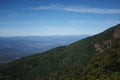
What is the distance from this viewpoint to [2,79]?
7719 cm

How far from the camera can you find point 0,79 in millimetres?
76250

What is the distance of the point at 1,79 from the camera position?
251 feet

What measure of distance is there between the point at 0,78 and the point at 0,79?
1.36 feet

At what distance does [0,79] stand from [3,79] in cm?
234

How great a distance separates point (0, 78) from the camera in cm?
7612

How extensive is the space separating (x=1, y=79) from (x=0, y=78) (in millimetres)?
602

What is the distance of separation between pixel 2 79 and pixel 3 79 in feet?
4.39

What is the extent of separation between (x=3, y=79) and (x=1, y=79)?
2.11 meters

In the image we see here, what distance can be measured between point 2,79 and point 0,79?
107 centimetres

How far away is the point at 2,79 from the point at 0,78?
1.29 m
